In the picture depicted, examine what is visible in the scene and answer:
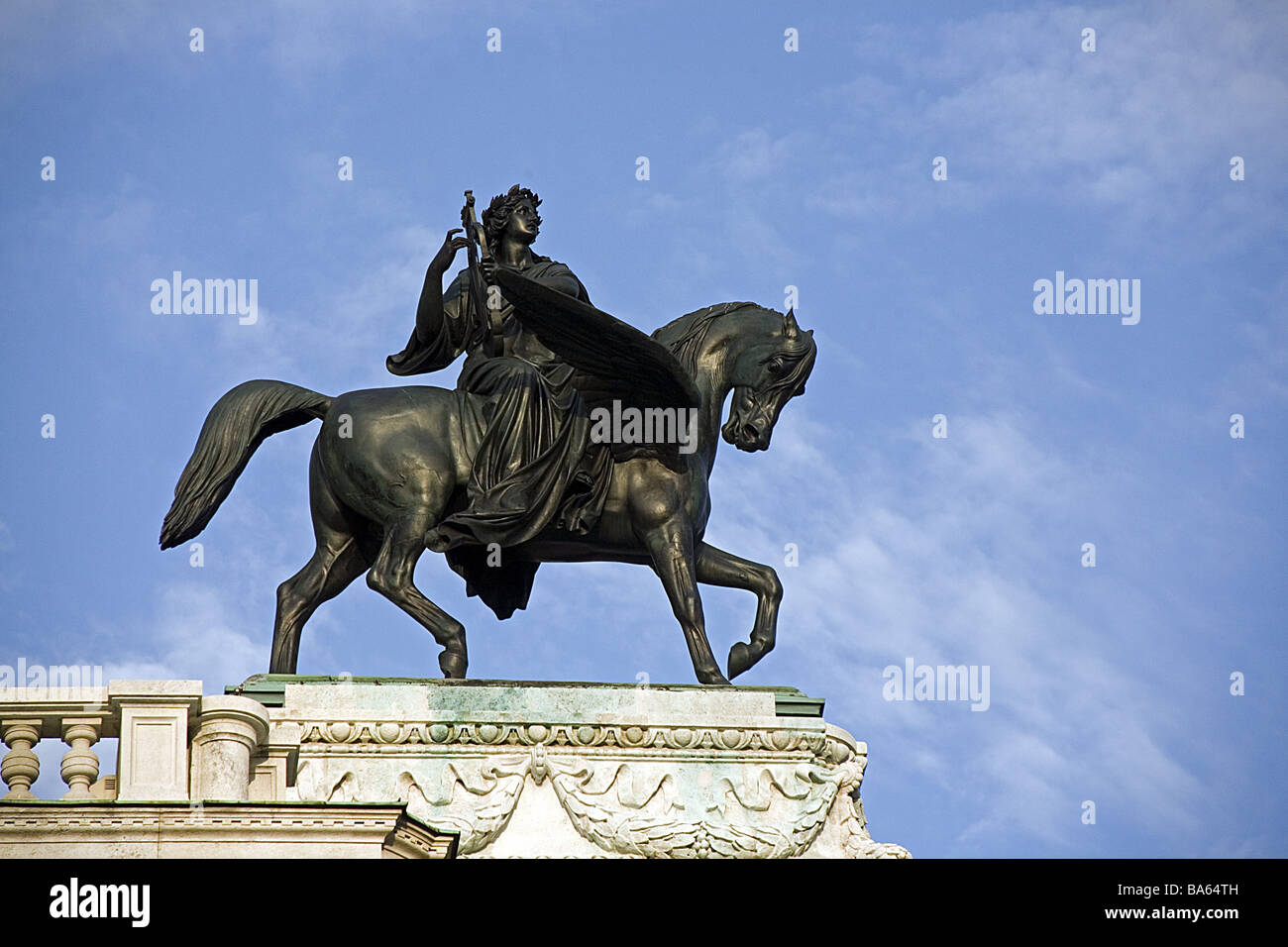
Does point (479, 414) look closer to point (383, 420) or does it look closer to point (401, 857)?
point (383, 420)

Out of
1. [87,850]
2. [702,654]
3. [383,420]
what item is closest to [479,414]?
[383,420]

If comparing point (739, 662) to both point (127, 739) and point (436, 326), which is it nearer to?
point (436, 326)

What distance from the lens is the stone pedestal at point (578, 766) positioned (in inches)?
1052

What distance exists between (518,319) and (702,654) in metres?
3.91

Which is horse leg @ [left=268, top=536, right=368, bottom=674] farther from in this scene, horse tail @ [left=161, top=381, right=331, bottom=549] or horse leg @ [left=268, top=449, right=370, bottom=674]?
horse tail @ [left=161, top=381, right=331, bottom=549]

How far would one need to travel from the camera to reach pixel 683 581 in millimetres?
28938

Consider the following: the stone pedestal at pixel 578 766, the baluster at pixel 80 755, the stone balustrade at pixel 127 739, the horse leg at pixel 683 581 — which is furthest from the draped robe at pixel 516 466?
the baluster at pixel 80 755

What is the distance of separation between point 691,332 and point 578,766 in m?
5.32

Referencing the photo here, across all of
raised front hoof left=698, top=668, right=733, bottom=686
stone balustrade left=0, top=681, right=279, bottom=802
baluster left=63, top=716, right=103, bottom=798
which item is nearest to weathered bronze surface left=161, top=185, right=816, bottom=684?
raised front hoof left=698, top=668, right=733, bottom=686

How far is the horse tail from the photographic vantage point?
28.9 meters

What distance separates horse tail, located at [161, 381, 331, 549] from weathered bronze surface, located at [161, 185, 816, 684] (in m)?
0.02

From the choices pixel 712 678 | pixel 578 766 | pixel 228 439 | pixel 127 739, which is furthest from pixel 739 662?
pixel 127 739

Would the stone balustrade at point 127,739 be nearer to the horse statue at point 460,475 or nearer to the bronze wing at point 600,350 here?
the horse statue at point 460,475
